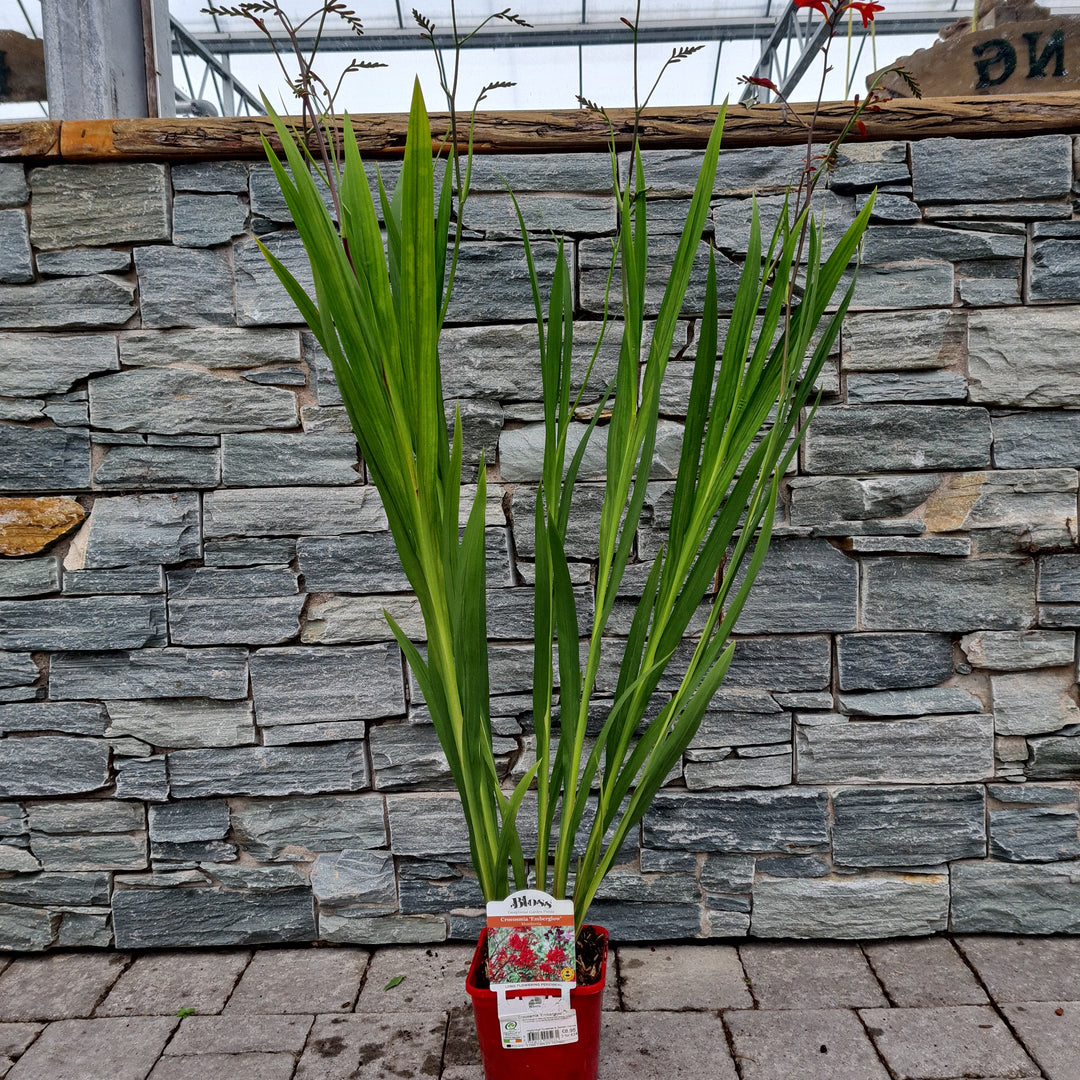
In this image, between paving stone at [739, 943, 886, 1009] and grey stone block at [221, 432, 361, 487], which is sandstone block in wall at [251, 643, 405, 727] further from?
paving stone at [739, 943, 886, 1009]

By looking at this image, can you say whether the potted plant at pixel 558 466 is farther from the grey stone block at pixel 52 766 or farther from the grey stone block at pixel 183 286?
the grey stone block at pixel 52 766

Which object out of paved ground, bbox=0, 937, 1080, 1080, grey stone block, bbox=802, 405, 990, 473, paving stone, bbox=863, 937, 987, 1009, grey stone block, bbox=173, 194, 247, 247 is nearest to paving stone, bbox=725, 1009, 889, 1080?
paved ground, bbox=0, 937, 1080, 1080

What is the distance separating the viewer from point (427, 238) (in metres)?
1.00

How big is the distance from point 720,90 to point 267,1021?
74.0 inches

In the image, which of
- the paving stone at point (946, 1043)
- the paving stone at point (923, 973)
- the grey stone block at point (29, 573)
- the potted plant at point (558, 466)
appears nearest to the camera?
the potted plant at point (558, 466)

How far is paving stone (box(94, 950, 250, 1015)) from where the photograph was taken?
4.98ft

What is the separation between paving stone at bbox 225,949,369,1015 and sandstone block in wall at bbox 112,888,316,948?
0.15ft

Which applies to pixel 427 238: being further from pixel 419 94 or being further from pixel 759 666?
pixel 759 666

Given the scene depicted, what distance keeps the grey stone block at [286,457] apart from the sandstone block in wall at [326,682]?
0.32m

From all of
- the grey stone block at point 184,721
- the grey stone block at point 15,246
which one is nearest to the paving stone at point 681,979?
the grey stone block at point 184,721

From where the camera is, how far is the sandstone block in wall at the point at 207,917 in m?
1.67

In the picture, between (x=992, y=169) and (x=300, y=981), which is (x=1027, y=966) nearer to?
(x=300, y=981)

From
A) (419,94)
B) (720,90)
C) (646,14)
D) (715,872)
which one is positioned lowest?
(715,872)

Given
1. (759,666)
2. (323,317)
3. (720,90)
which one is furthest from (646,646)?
(720,90)
